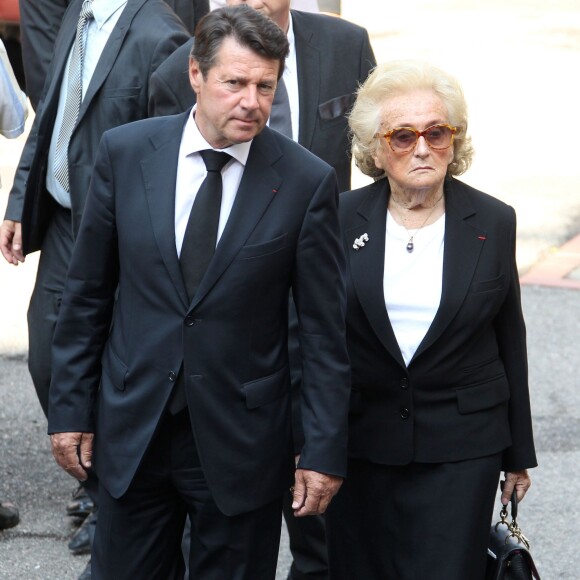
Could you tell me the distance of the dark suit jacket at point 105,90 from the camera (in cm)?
481

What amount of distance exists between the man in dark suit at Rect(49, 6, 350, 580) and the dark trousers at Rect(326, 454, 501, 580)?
410 mm

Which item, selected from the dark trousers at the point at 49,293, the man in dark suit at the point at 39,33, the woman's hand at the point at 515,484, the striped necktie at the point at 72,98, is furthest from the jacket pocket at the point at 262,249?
the man in dark suit at the point at 39,33

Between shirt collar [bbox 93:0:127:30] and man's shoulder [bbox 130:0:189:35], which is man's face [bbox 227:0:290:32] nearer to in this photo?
man's shoulder [bbox 130:0:189:35]

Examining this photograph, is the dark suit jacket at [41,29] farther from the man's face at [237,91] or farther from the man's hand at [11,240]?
the man's face at [237,91]

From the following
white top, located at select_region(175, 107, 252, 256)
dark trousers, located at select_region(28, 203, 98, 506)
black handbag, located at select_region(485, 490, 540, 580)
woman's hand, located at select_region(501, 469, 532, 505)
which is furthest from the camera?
dark trousers, located at select_region(28, 203, 98, 506)

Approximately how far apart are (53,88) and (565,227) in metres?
6.06

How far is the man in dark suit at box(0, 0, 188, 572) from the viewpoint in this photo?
482cm

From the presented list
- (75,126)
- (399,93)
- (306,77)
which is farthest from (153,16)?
(399,93)

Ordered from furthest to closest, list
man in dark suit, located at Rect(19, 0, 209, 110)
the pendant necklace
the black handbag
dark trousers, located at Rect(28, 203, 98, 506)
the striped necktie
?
man in dark suit, located at Rect(19, 0, 209, 110) < dark trousers, located at Rect(28, 203, 98, 506) < the striped necktie < the pendant necklace < the black handbag

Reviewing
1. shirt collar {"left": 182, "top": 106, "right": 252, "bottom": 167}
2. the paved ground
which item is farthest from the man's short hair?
the paved ground

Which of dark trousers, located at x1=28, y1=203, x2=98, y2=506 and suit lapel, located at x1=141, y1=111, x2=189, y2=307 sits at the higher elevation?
suit lapel, located at x1=141, y1=111, x2=189, y2=307

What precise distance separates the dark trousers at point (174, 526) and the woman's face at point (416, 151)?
1001 millimetres

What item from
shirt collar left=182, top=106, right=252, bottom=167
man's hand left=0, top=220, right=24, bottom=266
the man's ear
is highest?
the man's ear

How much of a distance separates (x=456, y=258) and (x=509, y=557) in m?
0.88
